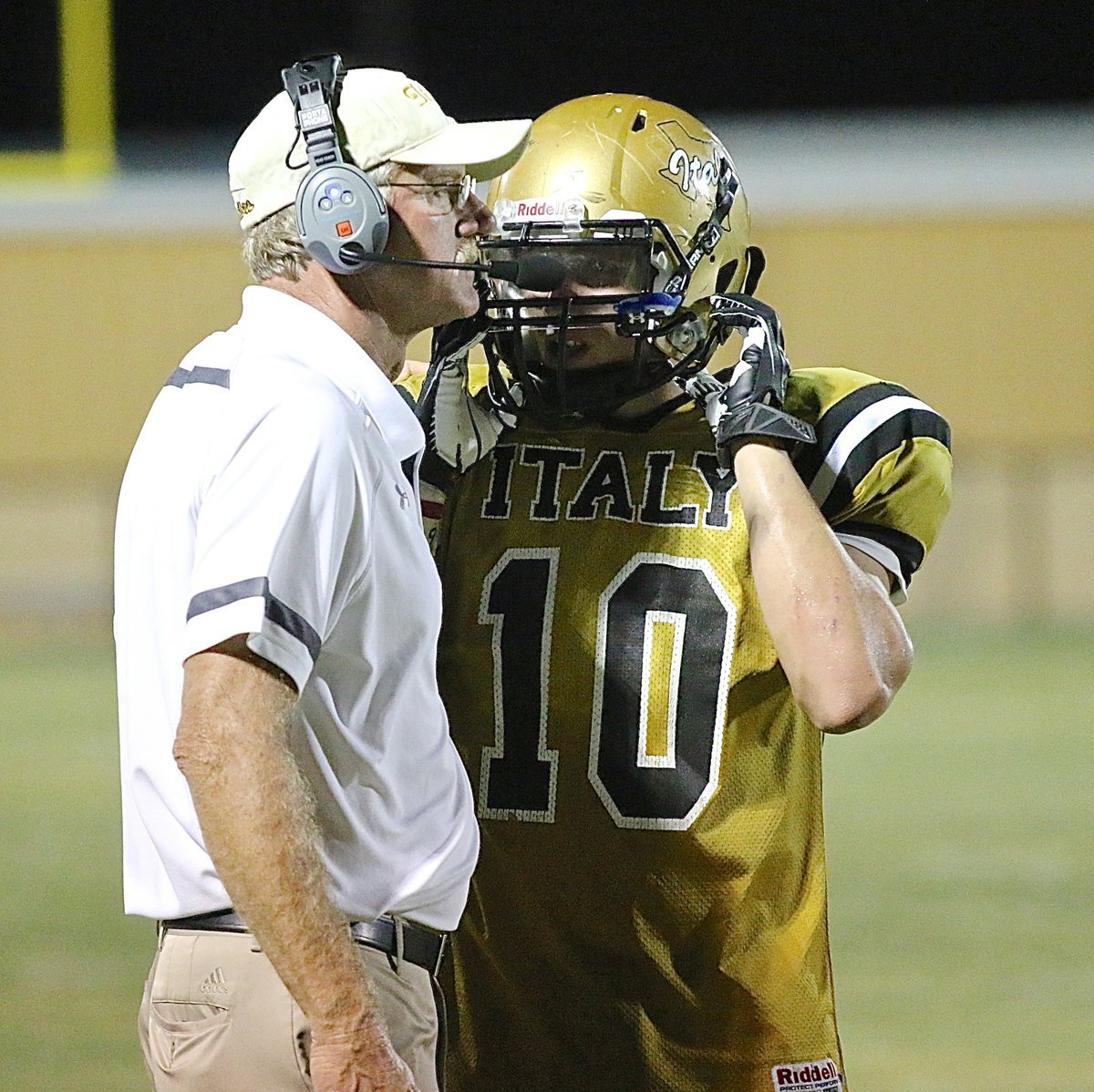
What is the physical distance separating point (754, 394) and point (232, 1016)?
0.89 meters

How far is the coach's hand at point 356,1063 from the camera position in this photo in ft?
5.01

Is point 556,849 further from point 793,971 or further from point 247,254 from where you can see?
point 247,254

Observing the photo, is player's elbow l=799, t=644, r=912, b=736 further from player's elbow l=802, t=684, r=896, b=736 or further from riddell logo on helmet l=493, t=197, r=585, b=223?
riddell logo on helmet l=493, t=197, r=585, b=223

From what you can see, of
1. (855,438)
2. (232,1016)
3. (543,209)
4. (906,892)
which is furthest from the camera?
(906,892)

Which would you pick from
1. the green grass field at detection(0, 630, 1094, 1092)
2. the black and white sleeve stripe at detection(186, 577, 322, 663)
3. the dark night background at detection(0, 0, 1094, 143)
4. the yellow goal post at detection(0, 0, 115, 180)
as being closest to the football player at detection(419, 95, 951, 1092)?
the black and white sleeve stripe at detection(186, 577, 322, 663)

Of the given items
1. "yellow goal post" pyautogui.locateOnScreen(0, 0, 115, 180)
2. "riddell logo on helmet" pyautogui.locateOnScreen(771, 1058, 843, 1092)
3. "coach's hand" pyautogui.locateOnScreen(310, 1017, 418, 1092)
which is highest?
"yellow goal post" pyautogui.locateOnScreen(0, 0, 115, 180)

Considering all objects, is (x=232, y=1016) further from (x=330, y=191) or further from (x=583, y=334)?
(x=583, y=334)

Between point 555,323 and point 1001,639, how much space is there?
300 inches

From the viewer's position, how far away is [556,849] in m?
2.19

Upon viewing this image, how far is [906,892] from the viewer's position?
492 centimetres

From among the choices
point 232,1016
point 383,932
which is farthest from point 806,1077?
point 232,1016

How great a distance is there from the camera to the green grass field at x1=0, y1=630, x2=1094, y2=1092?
371cm

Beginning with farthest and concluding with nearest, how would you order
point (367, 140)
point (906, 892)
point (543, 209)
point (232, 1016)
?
point (906, 892) → point (543, 209) → point (367, 140) → point (232, 1016)

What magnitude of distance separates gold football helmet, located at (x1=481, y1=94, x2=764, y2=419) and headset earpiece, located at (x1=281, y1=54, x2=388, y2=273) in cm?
41
